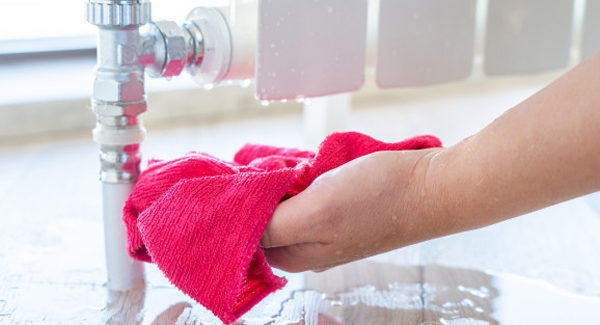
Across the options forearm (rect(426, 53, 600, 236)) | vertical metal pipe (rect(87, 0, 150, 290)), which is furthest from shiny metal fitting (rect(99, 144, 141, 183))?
forearm (rect(426, 53, 600, 236))

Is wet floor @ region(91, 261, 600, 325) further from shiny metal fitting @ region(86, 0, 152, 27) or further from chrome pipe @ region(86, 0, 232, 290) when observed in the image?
shiny metal fitting @ region(86, 0, 152, 27)

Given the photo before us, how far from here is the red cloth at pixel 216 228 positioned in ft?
1.51

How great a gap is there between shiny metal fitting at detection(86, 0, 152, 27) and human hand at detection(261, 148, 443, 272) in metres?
0.17

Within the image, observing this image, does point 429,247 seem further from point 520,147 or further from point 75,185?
point 75,185

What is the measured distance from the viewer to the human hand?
0.46 meters

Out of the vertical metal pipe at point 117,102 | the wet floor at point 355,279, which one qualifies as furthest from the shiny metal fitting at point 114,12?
the wet floor at point 355,279

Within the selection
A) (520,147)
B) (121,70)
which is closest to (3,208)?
(121,70)

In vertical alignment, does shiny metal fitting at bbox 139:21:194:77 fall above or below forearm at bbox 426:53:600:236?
above

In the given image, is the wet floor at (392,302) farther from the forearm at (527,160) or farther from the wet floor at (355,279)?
the forearm at (527,160)

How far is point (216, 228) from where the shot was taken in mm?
464

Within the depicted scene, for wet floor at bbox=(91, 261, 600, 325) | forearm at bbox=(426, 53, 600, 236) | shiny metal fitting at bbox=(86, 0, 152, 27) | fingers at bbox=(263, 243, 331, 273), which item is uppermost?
shiny metal fitting at bbox=(86, 0, 152, 27)

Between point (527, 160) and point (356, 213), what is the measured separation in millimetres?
107

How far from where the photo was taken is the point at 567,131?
43 cm

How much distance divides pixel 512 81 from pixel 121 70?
3.51 ft
